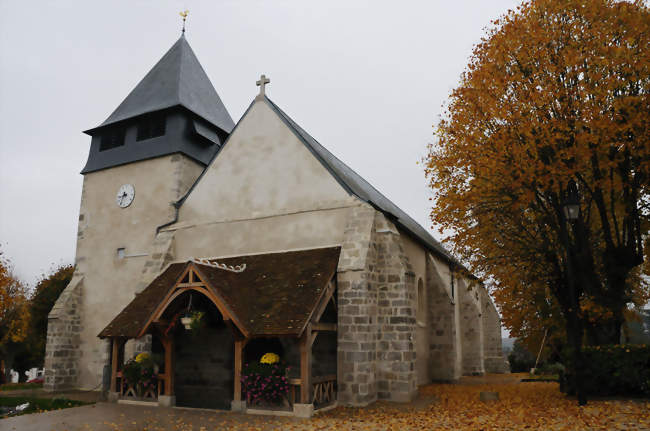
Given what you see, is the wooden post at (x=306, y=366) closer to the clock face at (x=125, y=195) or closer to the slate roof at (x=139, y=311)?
the slate roof at (x=139, y=311)

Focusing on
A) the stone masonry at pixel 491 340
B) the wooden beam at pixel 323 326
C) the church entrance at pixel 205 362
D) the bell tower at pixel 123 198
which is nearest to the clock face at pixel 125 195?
the bell tower at pixel 123 198

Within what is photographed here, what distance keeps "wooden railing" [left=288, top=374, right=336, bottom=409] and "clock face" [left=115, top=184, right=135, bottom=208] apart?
12.4 m

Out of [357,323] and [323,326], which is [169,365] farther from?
[357,323]

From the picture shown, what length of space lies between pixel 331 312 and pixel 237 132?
23.6 ft

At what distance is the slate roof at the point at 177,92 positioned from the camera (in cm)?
2092

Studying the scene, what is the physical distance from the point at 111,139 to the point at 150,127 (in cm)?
236

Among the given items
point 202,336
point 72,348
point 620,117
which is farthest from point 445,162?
point 72,348

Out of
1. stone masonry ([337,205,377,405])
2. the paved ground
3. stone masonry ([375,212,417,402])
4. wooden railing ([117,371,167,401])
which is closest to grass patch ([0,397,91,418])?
wooden railing ([117,371,167,401])

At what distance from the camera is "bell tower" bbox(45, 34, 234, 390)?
19.4 m

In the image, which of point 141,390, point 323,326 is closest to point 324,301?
point 323,326

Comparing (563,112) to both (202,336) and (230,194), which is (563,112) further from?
(202,336)

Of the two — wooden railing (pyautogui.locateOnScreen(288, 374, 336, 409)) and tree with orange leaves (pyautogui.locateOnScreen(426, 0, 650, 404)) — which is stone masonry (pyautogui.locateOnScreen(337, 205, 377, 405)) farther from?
tree with orange leaves (pyautogui.locateOnScreen(426, 0, 650, 404))

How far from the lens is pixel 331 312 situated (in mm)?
13664

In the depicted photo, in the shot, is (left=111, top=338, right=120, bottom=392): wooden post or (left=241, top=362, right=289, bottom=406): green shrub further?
(left=111, top=338, right=120, bottom=392): wooden post
